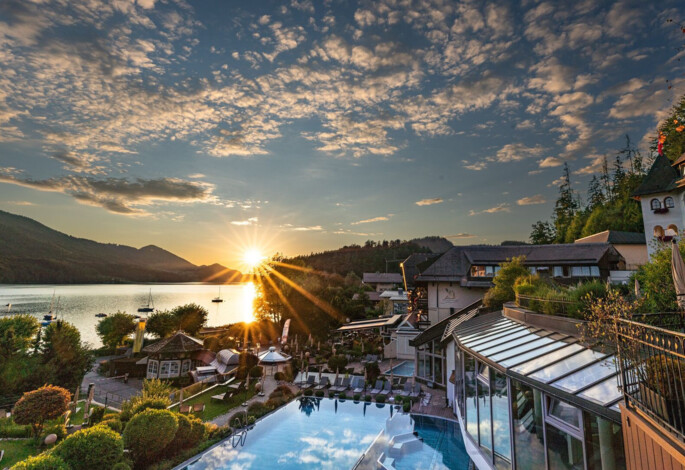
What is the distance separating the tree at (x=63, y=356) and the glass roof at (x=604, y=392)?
77.6 feet

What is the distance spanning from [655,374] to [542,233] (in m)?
64.3

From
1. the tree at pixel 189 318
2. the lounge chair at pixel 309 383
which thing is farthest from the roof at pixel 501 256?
the tree at pixel 189 318

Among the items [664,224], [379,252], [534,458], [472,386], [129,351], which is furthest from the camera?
[379,252]

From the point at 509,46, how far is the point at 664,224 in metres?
20.3

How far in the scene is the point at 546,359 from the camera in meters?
6.07

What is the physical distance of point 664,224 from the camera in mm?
22891

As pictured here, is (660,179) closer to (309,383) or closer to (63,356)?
(309,383)

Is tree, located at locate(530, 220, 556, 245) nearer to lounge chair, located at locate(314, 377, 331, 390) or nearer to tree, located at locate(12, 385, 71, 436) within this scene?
lounge chair, located at locate(314, 377, 331, 390)

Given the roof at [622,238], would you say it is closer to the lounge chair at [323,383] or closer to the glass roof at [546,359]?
the lounge chair at [323,383]

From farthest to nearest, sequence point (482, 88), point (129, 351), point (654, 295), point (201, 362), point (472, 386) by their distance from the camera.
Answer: point (129, 351)
point (201, 362)
point (482, 88)
point (472, 386)
point (654, 295)

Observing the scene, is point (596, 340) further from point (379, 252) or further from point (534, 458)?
point (379, 252)

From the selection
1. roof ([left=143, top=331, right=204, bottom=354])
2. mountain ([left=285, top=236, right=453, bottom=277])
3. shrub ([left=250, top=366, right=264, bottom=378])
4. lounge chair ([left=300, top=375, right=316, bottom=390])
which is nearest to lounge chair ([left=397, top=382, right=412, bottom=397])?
lounge chair ([left=300, top=375, right=316, bottom=390])

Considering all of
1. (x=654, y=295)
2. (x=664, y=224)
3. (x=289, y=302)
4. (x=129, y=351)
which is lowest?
(x=129, y=351)

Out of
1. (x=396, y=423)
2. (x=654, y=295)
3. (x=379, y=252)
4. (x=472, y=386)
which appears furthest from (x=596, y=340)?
(x=379, y=252)
